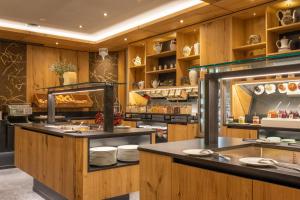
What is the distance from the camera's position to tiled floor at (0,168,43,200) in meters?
3.68

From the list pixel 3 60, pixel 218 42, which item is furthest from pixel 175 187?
pixel 3 60

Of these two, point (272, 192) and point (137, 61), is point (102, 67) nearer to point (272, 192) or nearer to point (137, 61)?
point (137, 61)

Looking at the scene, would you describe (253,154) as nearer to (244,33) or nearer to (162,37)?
(244,33)

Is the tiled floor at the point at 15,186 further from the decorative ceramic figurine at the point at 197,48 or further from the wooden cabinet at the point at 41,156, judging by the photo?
the decorative ceramic figurine at the point at 197,48

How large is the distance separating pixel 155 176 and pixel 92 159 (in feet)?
3.26

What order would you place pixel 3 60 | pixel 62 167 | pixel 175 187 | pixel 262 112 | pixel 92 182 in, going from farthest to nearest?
pixel 3 60 → pixel 262 112 → pixel 62 167 → pixel 92 182 → pixel 175 187

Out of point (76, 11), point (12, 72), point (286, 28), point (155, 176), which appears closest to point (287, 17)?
point (286, 28)

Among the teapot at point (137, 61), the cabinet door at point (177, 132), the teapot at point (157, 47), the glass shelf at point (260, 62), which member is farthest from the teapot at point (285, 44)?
the teapot at point (137, 61)

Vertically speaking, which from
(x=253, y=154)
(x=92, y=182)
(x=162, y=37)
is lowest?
(x=92, y=182)

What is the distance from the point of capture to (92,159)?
2.71 m

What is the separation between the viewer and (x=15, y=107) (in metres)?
6.02

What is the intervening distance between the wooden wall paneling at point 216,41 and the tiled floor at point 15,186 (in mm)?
3503

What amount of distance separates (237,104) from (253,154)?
123 inches

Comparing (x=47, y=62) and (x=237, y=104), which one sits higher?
(x=47, y=62)
